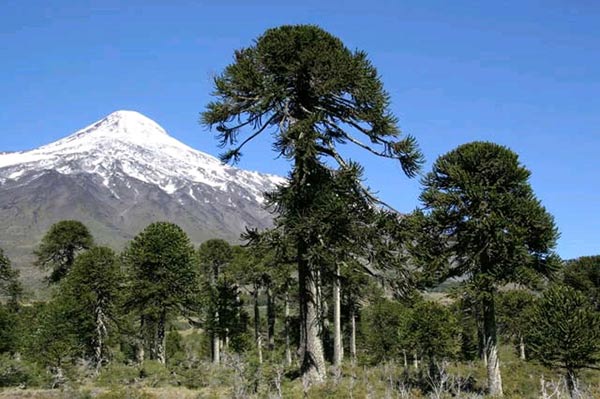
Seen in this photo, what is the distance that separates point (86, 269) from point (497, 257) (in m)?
21.0

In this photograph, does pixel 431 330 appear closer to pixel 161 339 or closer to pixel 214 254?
pixel 161 339

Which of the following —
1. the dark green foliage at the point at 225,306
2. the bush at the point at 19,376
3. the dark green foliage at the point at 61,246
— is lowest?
the bush at the point at 19,376

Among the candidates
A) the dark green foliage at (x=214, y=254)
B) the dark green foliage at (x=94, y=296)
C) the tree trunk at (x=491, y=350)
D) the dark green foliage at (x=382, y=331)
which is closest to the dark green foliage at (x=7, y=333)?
the dark green foliage at (x=94, y=296)

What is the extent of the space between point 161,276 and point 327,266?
1522 cm

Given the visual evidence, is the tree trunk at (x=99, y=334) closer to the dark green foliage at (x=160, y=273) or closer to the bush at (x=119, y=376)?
the dark green foliage at (x=160, y=273)

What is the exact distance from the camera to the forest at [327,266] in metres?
13.9

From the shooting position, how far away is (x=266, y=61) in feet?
47.9

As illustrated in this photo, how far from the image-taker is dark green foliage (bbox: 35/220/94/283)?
37.2m

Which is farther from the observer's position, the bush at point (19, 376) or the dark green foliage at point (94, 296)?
the dark green foliage at point (94, 296)

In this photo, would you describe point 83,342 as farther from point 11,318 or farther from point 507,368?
point 507,368

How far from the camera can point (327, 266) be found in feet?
46.8

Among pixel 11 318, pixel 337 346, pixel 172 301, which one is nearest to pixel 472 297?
pixel 337 346

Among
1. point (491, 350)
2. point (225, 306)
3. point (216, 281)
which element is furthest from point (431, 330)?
point (216, 281)

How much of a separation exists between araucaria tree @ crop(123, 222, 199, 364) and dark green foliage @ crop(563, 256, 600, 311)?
88.2 feet
